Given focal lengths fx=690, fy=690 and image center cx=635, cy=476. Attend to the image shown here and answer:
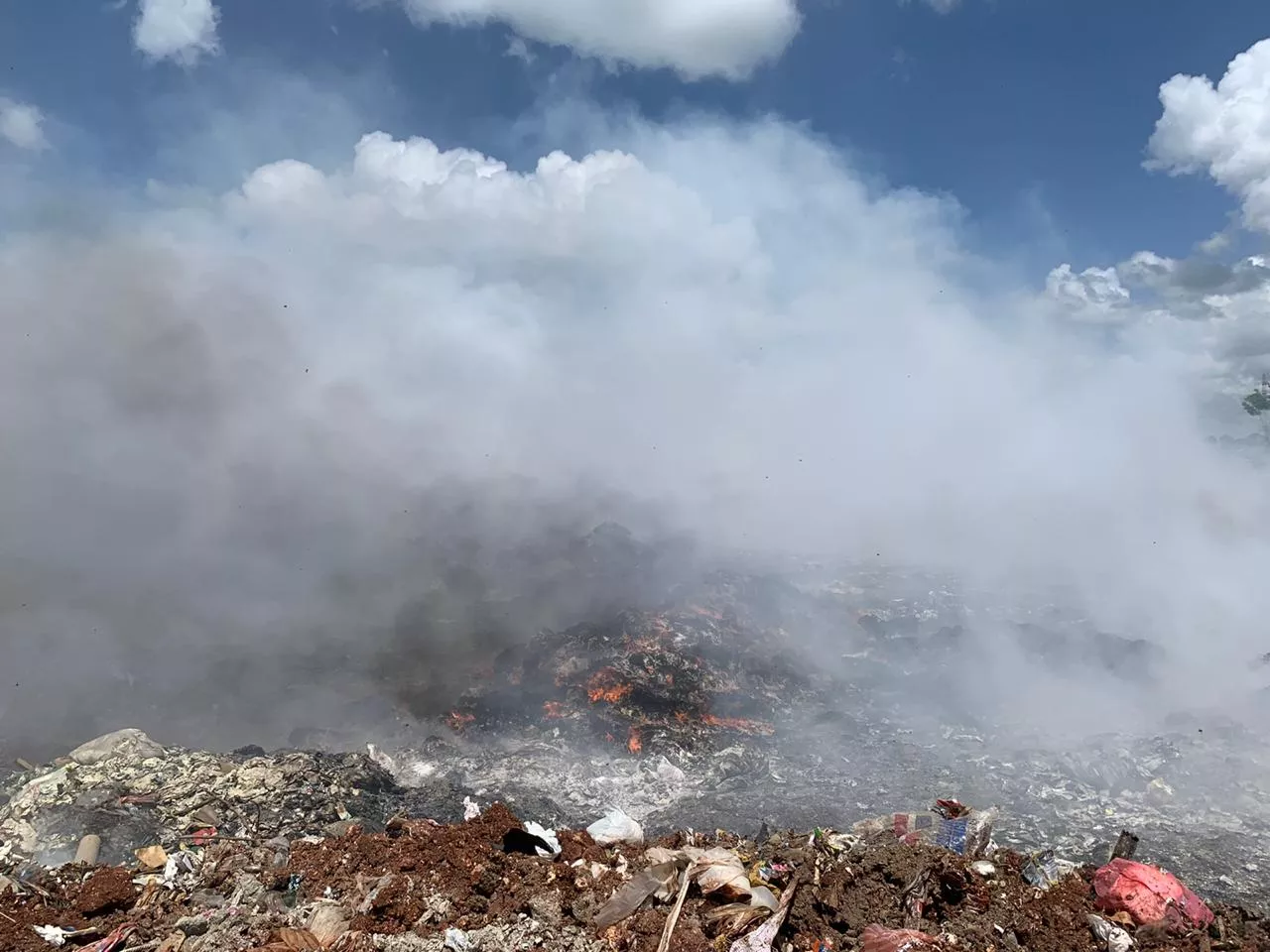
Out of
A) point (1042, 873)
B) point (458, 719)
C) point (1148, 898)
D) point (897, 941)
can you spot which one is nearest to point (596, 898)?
point (897, 941)

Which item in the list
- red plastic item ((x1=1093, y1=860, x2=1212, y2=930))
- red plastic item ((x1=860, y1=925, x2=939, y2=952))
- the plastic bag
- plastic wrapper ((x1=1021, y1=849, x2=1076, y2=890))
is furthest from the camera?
the plastic bag

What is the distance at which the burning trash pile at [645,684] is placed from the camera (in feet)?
43.5

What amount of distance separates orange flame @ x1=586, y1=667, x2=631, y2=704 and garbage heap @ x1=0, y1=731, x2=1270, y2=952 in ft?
21.6

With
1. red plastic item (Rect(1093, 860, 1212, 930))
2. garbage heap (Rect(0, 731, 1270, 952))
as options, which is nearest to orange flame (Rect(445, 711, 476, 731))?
garbage heap (Rect(0, 731, 1270, 952))

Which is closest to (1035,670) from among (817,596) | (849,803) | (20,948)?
(817,596)

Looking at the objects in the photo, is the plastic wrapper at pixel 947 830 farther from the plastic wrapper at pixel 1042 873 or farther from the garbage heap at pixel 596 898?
the plastic wrapper at pixel 1042 873

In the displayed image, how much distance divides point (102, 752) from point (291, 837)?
3706 mm

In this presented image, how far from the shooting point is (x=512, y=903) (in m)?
5.77

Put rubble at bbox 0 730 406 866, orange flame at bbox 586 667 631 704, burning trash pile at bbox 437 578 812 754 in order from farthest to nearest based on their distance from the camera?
orange flame at bbox 586 667 631 704
burning trash pile at bbox 437 578 812 754
rubble at bbox 0 730 406 866

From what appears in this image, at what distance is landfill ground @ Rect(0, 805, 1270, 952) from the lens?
533cm

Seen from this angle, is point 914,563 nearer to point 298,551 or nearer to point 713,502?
point 713,502

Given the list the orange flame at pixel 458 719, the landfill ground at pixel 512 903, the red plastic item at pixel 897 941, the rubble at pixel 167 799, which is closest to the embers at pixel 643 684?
the orange flame at pixel 458 719

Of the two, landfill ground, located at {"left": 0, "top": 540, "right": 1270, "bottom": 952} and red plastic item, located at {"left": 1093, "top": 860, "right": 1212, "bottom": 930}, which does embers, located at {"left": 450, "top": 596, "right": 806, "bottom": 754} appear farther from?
red plastic item, located at {"left": 1093, "top": 860, "right": 1212, "bottom": 930}

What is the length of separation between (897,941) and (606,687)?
9.52 meters
